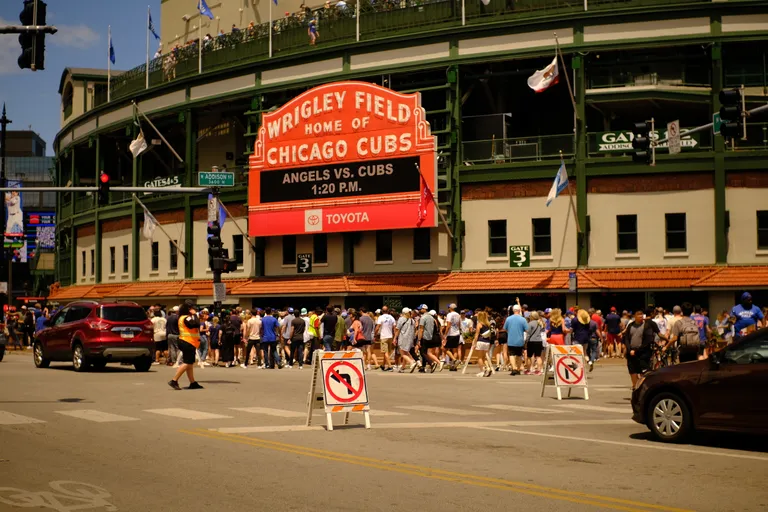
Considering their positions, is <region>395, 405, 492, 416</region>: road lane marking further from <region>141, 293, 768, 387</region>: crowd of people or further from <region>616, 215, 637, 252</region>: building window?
<region>616, 215, 637, 252</region>: building window

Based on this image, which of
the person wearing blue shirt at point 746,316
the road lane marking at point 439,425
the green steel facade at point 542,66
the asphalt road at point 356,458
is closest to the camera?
the asphalt road at point 356,458

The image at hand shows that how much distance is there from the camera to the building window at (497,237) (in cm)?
4150

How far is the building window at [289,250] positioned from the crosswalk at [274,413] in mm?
28181

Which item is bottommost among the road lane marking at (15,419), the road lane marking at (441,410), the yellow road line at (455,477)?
the road lane marking at (441,410)

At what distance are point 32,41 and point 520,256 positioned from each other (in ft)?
88.5

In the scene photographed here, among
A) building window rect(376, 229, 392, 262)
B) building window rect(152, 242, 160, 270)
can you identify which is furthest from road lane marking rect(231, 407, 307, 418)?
building window rect(152, 242, 160, 270)

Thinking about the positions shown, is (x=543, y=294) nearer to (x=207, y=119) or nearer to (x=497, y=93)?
(x=497, y=93)

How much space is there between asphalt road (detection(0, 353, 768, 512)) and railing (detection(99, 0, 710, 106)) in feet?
77.6

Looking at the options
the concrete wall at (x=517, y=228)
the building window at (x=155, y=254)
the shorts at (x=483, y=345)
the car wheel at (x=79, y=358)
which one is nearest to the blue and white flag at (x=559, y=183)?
the concrete wall at (x=517, y=228)

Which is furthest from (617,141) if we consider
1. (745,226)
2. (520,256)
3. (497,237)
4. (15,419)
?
(15,419)

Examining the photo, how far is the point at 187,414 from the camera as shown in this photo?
17.1m

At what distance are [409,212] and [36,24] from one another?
2660cm

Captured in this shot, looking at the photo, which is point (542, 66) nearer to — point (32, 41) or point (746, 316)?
point (746, 316)

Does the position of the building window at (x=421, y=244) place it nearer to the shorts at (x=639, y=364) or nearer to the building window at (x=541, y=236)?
the building window at (x=541, y=236)
